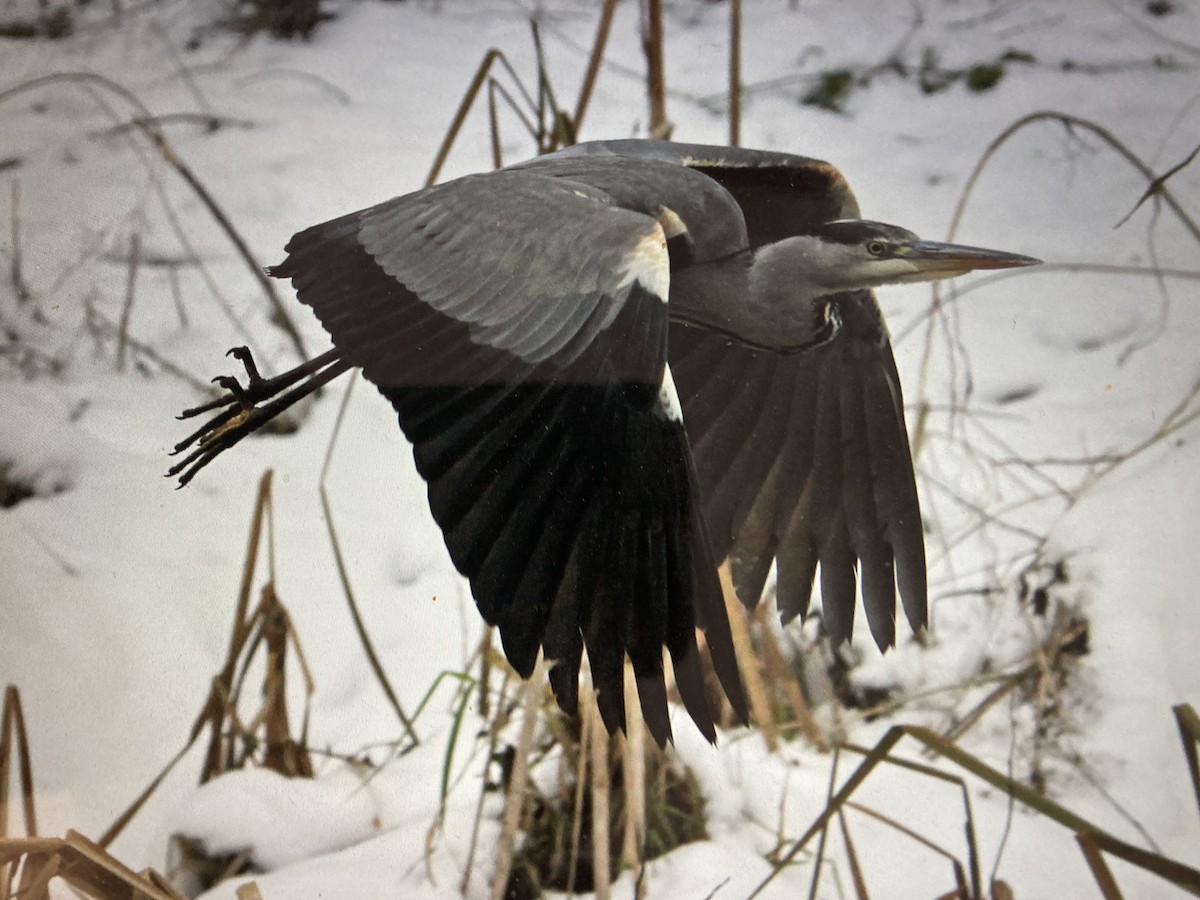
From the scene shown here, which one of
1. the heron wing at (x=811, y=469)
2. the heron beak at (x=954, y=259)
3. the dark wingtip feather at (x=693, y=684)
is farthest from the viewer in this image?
the heron wing at (x=811, y=469)

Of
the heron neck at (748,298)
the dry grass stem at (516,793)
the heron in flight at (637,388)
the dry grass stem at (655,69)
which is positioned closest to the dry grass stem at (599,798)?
the dry grass stem at (516,793)

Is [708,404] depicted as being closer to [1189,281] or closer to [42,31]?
A: [1189,281]

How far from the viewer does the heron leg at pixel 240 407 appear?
32.6 inches

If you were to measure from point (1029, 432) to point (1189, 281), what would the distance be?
18 cm

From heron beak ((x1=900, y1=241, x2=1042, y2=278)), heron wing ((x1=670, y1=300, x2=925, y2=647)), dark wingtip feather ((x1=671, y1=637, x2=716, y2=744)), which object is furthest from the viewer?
heron wing ((x1=670, y1=300, x2=925, y2=647))

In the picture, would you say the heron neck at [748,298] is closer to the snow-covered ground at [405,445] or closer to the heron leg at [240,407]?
the snow-covered ground at [405,445]

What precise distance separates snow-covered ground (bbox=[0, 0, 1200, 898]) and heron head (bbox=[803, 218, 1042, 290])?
12 centimetres

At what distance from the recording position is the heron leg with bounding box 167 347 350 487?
83 cm

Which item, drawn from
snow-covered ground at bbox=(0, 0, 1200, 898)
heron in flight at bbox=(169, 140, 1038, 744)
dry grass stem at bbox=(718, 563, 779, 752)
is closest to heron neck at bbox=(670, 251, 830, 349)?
heron in flight at bbox=(169, 140, 1038, 744)

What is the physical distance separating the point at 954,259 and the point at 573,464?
0.35 meters

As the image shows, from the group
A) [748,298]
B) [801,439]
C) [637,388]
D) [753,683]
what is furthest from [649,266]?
[753,683]

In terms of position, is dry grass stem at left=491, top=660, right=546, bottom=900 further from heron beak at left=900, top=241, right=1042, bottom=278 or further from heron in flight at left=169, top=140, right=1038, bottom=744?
heron beak at left=900, top=241, right=1042, bottom=278

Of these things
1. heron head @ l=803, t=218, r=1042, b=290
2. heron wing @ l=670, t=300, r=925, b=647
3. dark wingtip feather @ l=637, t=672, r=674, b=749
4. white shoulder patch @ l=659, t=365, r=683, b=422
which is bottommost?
dark wingtip feather @ l=637, t=672, r=674, b=749

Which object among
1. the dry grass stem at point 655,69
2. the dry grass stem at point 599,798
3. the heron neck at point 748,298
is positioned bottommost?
the dry grass stem at point 599,798
